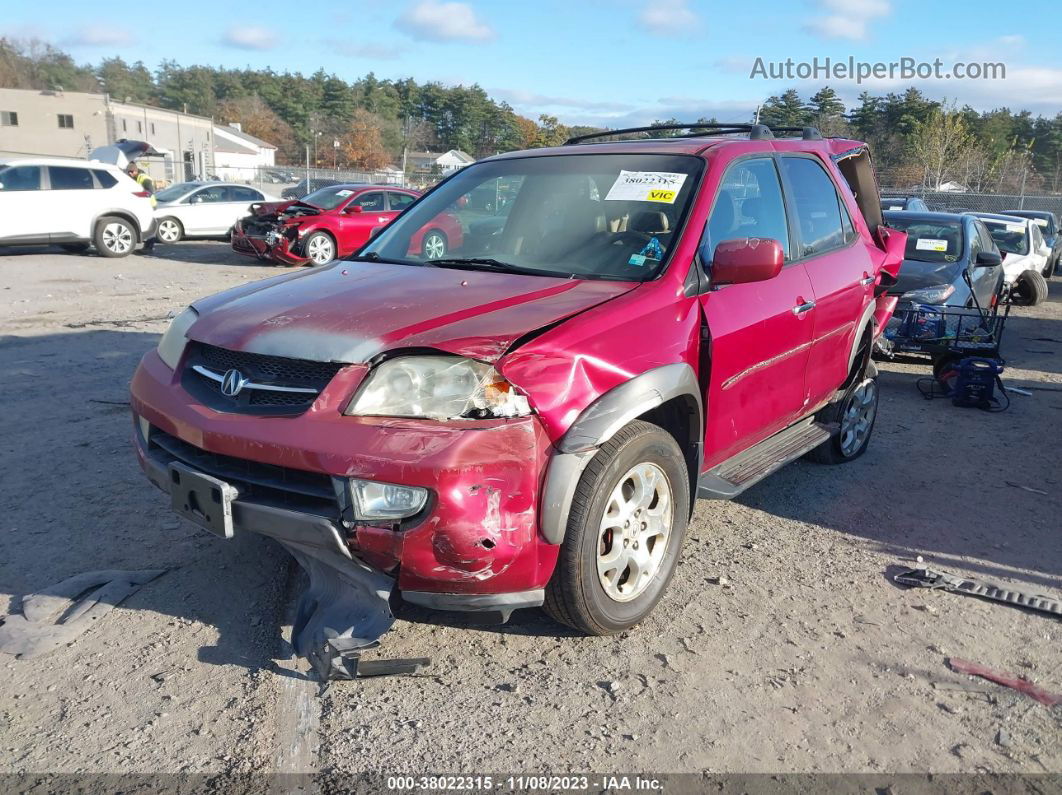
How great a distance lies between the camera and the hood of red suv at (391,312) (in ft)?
9.57

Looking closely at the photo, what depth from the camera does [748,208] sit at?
4.16m

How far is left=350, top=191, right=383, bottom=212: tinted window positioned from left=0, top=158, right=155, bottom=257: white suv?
4.09 meters

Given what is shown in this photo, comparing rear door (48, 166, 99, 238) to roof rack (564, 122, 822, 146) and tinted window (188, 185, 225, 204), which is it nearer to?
tinted window (188, 185, 225, 204)

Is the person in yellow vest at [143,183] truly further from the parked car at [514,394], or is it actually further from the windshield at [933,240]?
the parked car at [514,394]

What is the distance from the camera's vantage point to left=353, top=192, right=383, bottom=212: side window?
16.2 meters

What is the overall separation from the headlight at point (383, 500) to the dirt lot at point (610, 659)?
2.24 ft

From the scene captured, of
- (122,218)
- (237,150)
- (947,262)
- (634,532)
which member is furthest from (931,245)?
(237,150)

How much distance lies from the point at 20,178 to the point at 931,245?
14.6 meters

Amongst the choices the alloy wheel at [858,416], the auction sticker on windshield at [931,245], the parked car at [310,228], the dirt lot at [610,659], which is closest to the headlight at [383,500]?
the dirt lot at [610,659]

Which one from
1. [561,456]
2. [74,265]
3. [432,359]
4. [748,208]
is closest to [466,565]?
[561,456]

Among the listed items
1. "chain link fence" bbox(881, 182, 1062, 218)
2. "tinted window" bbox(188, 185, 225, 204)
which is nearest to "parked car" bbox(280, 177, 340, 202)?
"tinted window" bbox(188, 185, 225, 204)

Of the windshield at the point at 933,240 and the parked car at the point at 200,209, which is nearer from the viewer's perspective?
the windshield at the point at 933,240

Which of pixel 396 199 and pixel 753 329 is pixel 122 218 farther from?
pixel 753 329

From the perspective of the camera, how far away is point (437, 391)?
285cm
